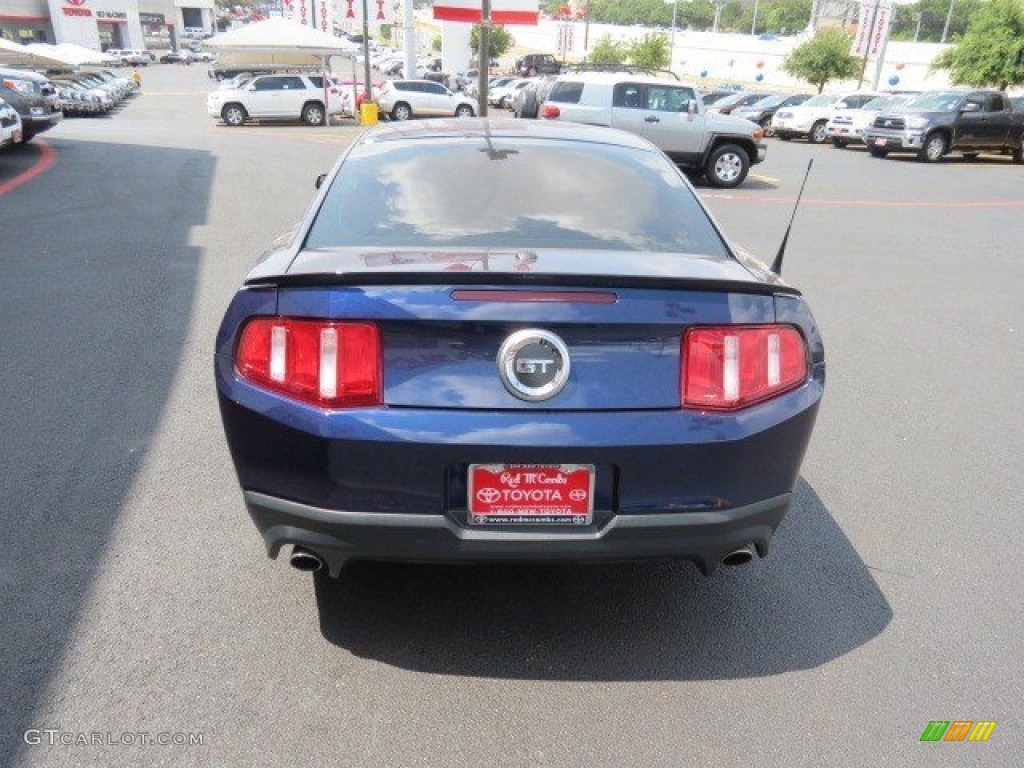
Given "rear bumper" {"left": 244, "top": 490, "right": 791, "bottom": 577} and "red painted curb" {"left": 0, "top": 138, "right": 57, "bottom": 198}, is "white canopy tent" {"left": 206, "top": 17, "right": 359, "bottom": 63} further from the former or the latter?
"rear bumper" {"left": 244, "top": 490, "right": 791, "bottom": 577}

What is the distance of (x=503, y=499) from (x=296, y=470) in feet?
2.01

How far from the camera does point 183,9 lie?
103 m

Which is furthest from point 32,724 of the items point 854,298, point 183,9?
point 183,9

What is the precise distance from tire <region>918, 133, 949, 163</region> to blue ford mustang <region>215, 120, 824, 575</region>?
22.0 metres

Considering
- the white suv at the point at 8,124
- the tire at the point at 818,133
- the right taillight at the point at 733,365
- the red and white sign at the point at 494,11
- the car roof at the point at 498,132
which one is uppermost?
the red and white sign at the point at 494,11

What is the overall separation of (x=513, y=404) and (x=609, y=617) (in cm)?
106

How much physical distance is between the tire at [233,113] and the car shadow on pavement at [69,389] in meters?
16.2

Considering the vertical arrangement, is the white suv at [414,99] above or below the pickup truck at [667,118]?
below

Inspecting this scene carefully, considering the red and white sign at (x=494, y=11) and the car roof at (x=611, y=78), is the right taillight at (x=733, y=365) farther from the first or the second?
the red and white sign at (x=494, y=11)

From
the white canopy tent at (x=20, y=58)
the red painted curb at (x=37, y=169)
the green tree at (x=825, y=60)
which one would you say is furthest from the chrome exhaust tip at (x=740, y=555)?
the green tree at (x=825, y=60)

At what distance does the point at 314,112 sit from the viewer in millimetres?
26734

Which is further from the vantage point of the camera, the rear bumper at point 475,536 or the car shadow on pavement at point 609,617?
the car shadow on pavement at point 609,617

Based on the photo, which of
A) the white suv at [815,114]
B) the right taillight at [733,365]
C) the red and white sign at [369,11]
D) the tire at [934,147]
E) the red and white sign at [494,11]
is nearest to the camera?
the right taillight at [733,365]

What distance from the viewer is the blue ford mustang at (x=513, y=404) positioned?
221 centimetres
